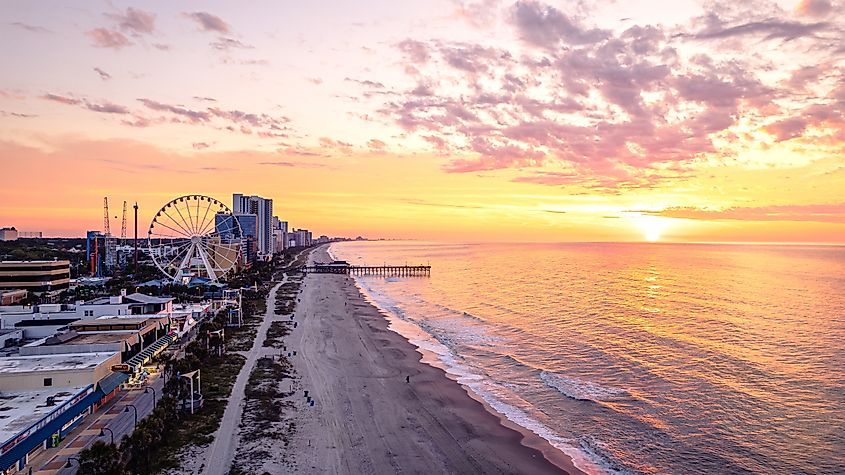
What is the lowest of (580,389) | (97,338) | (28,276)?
(580,389)

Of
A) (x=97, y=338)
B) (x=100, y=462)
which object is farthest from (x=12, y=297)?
(x=100, y=462)

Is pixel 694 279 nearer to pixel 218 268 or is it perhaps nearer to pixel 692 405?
pixel 692 405

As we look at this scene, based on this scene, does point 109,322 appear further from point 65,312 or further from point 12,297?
point 12,297

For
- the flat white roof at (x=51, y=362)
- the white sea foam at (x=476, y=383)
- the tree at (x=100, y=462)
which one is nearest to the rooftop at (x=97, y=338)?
the flat white roof at (x=51, y=362)

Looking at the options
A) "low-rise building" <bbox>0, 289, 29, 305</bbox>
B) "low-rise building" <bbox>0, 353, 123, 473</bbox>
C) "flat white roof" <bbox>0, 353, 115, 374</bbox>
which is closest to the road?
"low-rise building" <bbox>0, 353, 123, 473</bbox>

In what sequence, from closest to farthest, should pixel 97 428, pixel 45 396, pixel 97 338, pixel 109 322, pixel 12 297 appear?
1. pixel 97 428
2. pixel 45 396
3. pixel 97 338
4. pixel 109 322
5. pixel 12 297

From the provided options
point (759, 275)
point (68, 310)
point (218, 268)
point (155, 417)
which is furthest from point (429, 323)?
point (759, 275)

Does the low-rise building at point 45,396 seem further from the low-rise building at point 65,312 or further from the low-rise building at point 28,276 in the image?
the low-rise building at point 28,276

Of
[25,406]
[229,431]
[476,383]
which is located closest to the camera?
[25,406]
